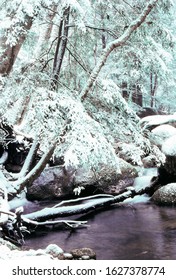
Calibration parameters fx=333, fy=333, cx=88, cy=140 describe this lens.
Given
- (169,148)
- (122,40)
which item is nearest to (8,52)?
(122,40)

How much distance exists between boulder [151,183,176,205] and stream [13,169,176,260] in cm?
31

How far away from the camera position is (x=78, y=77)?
7.62 m

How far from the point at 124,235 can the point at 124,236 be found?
0.22ft

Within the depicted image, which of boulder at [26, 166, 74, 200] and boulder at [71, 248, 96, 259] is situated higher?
boulder at [26, 166, 74, 200]

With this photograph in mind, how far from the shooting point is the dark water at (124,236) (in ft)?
18.3

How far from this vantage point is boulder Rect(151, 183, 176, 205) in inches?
347

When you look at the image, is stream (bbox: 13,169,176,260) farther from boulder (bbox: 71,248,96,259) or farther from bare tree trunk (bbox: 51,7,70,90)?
bare tree trunk (bbox: 51,7,70,90)

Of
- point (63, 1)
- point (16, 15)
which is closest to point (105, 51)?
point (63, 1)

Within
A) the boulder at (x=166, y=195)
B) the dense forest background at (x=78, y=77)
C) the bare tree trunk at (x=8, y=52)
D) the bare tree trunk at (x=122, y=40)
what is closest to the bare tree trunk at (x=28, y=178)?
the dense forest background at (x=78, y=77)

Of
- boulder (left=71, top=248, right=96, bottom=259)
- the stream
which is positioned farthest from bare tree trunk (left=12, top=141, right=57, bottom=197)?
boulder (left=71, top=248, right=96, bottom=259)

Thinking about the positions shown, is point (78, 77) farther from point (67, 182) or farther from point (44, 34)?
point (67, 182)

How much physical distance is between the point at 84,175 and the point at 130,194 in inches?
69.8

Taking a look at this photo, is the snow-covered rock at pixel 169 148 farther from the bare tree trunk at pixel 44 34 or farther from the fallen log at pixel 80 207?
the bare tree trunk at pixel 44 34

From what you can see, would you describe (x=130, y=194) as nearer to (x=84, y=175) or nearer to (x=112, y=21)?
(x=84, y=175)
